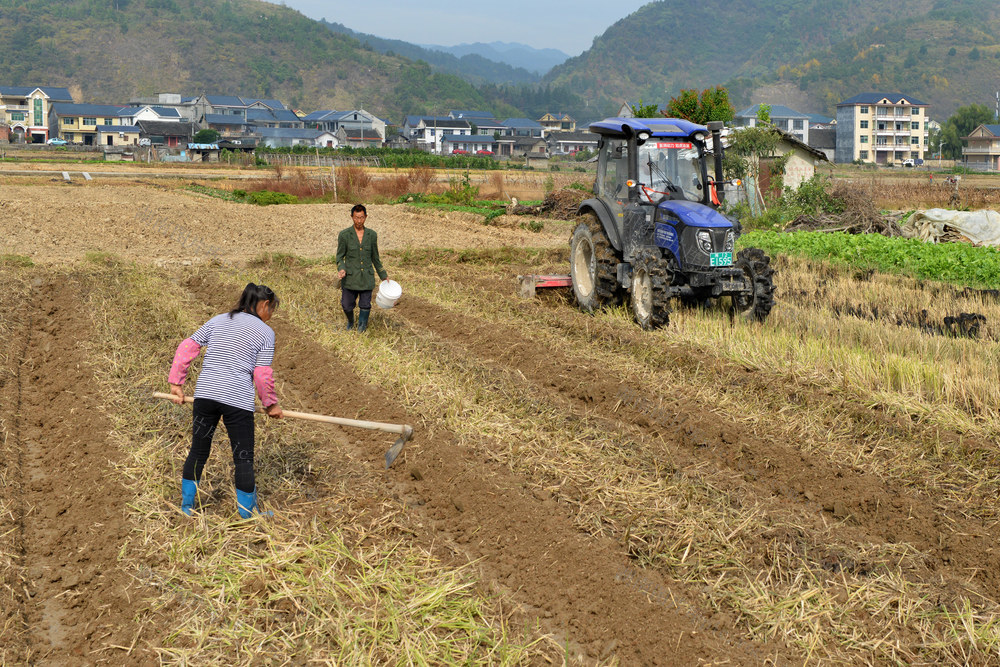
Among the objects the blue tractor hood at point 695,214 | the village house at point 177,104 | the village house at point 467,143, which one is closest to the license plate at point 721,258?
the blue tractor hood at point 695,214

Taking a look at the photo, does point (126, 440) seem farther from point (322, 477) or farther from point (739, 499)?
point (739, 499)

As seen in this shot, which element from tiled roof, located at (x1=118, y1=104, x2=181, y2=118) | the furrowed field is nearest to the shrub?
the furrowed field

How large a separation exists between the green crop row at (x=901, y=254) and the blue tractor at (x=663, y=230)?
4.70m

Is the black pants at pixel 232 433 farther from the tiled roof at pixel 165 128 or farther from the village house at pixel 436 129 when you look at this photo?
the village house at pixel 436 129

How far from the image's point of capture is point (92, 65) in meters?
156

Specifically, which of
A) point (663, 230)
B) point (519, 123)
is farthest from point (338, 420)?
point (519, 123)

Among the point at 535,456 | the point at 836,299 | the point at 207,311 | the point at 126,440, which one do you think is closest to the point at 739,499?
the point at 535,456

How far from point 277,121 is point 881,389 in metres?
110

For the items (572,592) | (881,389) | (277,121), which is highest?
(277,121)

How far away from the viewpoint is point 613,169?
37.7ft

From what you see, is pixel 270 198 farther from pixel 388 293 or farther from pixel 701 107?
pixel 388 293

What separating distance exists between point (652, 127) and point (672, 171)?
596mm

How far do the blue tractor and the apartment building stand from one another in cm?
9809

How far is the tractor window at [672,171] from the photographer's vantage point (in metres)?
11.0
